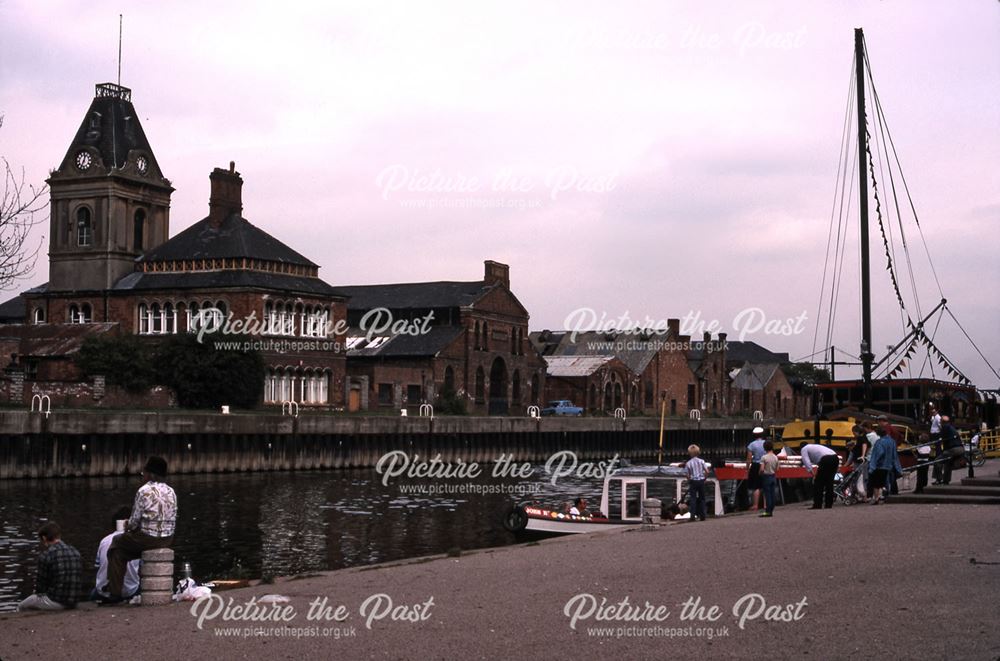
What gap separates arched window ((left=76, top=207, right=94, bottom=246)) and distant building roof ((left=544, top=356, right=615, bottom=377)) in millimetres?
41816

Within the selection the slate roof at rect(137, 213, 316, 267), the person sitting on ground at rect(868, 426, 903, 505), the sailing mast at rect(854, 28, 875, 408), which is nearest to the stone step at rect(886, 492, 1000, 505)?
the person sitting on ground at rect(868, 426, 903, 505)

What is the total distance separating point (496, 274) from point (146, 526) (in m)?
91.1

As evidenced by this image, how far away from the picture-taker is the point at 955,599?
50.3 ft

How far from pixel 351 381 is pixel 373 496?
39.7 meters

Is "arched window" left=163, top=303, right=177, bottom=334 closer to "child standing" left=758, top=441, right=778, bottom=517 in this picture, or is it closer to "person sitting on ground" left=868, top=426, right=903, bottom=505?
"child standing" left=758, top=441, right=778, bottom=517

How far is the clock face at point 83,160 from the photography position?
92.4 m

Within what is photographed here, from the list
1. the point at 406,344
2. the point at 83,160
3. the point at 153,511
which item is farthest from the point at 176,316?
the point at 153,511

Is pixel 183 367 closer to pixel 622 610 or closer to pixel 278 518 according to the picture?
pixel 278 518

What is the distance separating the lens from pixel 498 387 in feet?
348

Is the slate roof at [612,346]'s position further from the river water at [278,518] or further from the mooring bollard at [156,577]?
the mooring bollard at [156,577]

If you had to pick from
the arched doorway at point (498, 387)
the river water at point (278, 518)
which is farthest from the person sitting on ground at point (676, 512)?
the arched doorway at point (498, 387)

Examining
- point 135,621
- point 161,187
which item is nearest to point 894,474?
point 135,621

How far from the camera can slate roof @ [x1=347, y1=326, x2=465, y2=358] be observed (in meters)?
98.6

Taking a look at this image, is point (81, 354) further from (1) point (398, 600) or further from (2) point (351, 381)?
(1) point (398, 600)
